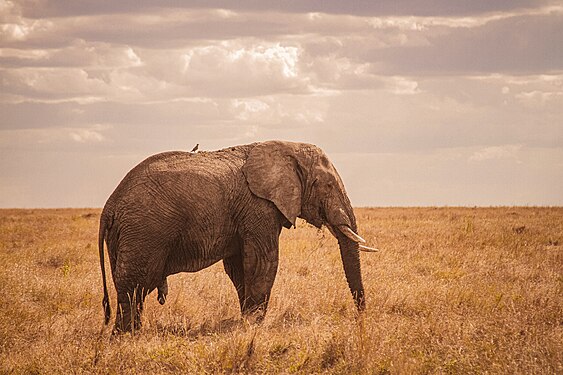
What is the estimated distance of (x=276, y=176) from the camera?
1177 cm

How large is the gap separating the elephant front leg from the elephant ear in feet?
2.19

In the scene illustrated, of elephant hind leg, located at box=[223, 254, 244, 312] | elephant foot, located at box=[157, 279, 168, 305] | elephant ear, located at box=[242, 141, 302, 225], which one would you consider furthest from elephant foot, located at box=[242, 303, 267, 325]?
elephant ear, located at box=[242, 141, 302, 225]

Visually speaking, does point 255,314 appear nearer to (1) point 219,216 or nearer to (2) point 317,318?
(2) point 317,318

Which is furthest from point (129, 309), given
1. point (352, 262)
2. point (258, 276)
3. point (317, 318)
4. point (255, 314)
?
point (352, 262)

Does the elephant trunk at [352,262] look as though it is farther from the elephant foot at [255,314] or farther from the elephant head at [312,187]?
the elephant foot at [255,314]

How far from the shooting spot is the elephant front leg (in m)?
11.4

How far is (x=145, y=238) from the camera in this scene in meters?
→ 10.6

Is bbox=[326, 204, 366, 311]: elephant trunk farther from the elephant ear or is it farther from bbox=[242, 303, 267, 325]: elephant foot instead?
bbox=[242, 303, 267, 325]: elephant foot

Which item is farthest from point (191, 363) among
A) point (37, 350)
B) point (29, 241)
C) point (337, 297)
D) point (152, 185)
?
point (29, 241)

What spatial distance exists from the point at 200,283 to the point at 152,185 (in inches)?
173

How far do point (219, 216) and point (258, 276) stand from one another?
108 cm

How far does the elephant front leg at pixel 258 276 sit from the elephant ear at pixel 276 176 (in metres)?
0.67

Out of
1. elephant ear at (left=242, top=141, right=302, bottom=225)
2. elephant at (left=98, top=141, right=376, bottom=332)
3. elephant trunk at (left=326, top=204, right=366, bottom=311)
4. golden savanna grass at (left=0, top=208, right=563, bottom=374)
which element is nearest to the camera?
golden savanna grass at (left=0, top=208, right=563, bottom=374)

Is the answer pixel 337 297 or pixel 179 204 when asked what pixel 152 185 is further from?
pixel 337 297
